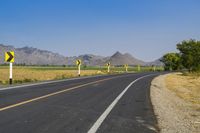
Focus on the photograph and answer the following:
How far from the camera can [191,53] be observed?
230ft

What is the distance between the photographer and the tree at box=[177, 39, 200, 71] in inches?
2717

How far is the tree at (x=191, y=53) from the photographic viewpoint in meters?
69.0

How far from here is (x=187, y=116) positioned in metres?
12.0

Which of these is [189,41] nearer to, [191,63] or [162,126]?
[191,63]

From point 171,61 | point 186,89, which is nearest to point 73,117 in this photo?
point 186,89

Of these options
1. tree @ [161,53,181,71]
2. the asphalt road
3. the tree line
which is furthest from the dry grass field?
tree @ [161,53,181,71]

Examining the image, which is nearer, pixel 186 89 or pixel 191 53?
pixel 186 89

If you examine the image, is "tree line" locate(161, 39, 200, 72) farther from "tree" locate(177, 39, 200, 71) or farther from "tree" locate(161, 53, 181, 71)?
"tree" locate(161, 53, 181, 71)

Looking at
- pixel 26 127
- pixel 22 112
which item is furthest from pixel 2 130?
pixel 22 112

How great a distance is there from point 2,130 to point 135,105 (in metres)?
6.74

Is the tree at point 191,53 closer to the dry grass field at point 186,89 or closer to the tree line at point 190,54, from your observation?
the tree line at point 190,54

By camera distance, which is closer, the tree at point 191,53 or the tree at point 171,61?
the tree at point 191,53

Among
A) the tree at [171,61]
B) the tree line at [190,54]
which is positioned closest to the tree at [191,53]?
the tree line at [190,54]

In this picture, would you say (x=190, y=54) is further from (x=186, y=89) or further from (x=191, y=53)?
(x=186, y=89)
